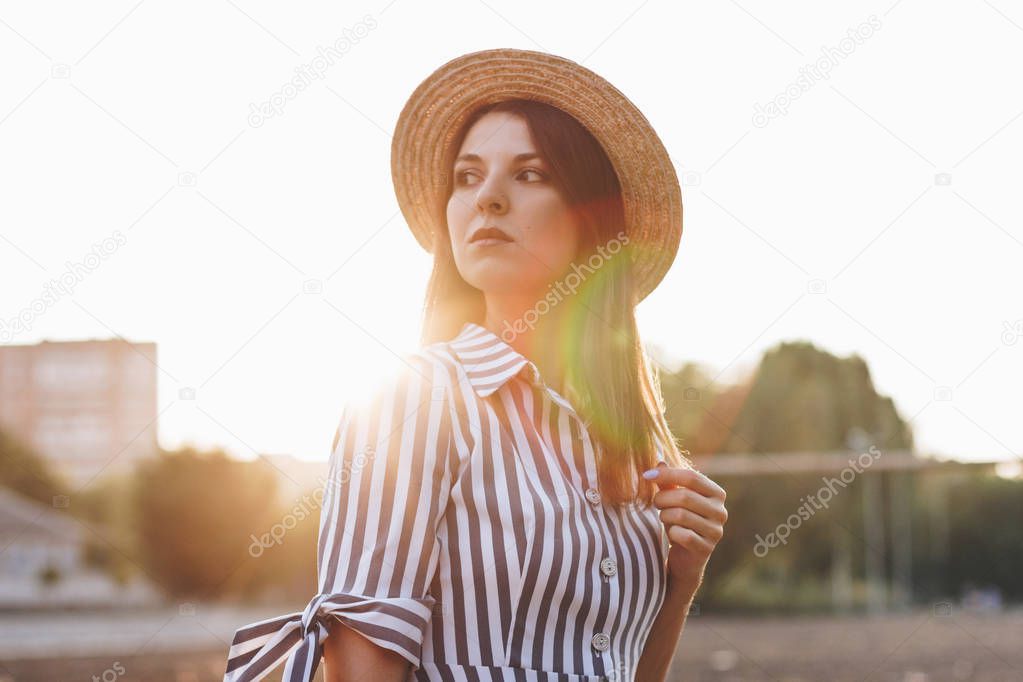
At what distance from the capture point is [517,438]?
1732 mm

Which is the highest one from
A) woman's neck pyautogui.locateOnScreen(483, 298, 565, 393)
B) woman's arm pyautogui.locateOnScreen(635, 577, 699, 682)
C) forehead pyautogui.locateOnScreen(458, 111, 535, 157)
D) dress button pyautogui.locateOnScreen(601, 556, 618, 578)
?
forehead pyautogui.locateOnScreen(458, 111, 535, 157)

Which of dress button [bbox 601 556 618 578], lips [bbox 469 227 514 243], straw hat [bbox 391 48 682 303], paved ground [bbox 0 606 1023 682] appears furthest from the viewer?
paved ground [bbox 0 606 1023 682]

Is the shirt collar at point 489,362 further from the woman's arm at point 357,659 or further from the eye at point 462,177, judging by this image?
the woman's arm at point 357,659

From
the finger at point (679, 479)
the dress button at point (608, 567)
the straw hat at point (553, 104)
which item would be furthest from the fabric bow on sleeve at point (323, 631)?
the straw hat at point (553, 104)

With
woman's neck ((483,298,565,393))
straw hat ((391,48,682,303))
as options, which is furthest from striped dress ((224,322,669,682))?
straw hat ((391,48,682,303))

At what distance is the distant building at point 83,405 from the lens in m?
41.2

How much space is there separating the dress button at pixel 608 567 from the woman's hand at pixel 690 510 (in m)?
0.17

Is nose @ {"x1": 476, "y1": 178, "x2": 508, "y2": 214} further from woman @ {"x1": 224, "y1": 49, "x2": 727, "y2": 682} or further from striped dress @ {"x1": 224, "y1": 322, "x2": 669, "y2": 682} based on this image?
striped dress @ {"x1": 224, "y1": 322, "x2": 669, "y2": 682}

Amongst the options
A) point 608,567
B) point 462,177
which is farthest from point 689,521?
point 462,177

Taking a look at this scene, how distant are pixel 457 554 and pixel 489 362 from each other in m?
Answer: 0.35

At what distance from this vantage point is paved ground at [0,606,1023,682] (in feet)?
48.9

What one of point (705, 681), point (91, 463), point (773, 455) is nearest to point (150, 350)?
point (91, 463)

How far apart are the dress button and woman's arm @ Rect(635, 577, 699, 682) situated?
258 mm

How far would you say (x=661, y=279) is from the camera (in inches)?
91.1
